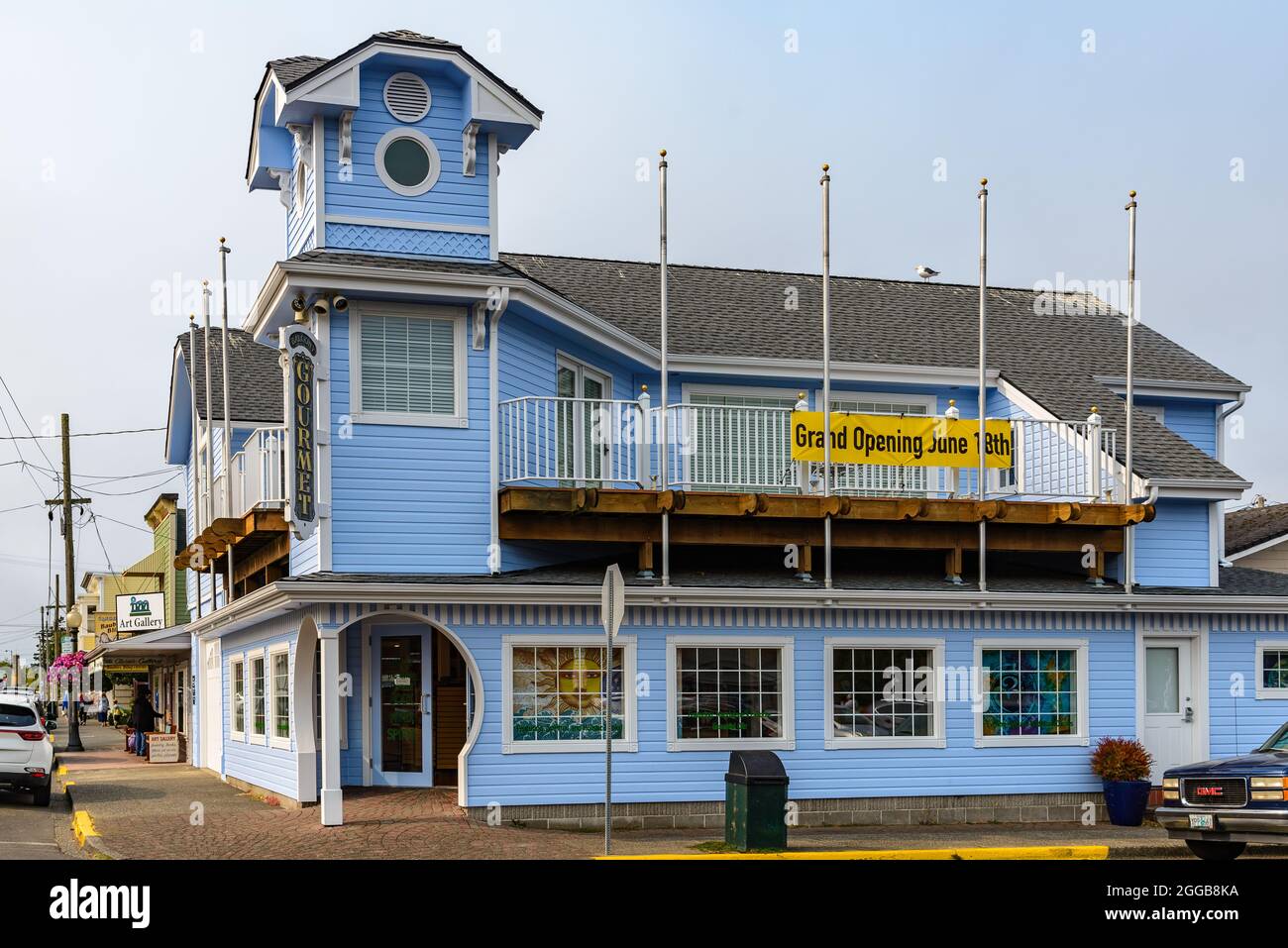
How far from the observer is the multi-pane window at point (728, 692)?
18203 millimetres

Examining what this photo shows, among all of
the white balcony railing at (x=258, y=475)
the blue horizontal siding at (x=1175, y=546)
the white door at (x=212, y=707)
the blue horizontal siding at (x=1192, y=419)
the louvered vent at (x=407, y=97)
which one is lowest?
the white door at (x=212, y=707)

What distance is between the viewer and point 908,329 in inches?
945

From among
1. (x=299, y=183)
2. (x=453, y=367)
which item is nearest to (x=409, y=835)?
(x=453, y=367)

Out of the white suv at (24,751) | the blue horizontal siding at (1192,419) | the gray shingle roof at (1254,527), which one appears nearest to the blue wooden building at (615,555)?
the blue horizontal siding at (1192,419)

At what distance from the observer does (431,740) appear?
64.0 ft

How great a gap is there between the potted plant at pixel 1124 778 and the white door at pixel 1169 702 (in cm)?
89

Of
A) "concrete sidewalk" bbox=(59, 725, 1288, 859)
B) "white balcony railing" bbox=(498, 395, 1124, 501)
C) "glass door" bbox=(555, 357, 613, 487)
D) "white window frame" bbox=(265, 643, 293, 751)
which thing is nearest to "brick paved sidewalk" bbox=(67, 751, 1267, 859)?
"concrete sidewalk" bbox=(59, 725, 1288, 859)

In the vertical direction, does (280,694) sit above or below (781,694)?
below

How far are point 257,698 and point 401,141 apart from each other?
873cm

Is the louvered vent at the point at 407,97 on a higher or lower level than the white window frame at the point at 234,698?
higher

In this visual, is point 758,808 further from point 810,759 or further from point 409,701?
point 409,701

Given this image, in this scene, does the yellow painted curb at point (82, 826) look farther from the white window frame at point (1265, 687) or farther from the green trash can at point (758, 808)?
the white window frame at point (1265, 687)

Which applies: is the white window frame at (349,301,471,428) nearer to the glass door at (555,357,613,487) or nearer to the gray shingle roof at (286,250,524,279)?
the gray shingle roof at (286,250,524,279)
